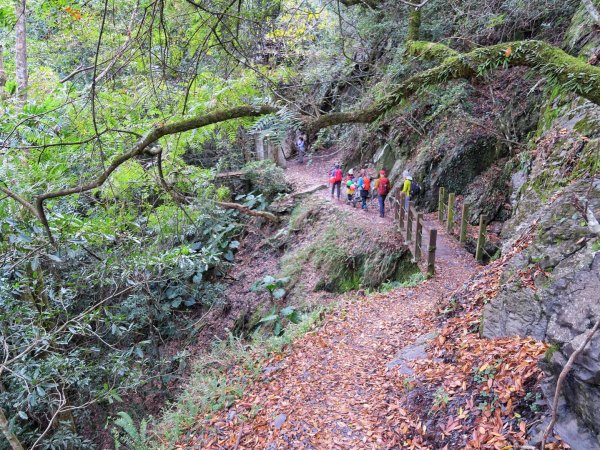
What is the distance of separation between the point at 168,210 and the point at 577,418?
6.79m

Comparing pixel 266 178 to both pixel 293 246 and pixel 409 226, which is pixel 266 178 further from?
pixel 409 226

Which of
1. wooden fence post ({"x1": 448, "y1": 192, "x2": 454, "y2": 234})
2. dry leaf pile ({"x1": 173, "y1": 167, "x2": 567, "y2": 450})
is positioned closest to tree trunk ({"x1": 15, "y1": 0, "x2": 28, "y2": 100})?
dry leaf pile ({"x1": 173, "y1": 167, "x2": 567, "y2": 450})

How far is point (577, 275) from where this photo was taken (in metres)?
3.56

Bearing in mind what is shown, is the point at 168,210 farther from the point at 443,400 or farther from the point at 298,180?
the point at 298,180

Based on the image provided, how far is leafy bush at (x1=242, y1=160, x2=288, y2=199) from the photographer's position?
51.9 ft

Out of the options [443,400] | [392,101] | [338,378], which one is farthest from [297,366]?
[392,101]

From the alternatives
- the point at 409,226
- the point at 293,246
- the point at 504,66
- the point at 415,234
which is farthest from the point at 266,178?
the point at 504,66

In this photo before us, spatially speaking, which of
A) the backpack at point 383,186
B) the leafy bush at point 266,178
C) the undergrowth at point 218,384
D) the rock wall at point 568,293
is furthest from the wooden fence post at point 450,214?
the leafy bush at point 266,178

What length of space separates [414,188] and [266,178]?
6.08m

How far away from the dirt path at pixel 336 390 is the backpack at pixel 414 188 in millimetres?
5260

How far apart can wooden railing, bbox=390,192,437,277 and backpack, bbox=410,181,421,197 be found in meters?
1.32

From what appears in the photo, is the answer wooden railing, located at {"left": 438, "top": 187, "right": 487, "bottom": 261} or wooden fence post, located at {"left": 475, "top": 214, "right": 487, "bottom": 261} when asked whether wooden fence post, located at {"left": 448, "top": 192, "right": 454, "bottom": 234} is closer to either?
wooden railing, located at {"left": 438, "top": 187, "right": 487, "bottom": 261}

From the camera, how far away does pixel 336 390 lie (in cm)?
508

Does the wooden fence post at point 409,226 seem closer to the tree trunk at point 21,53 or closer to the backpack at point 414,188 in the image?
the backpack at point 414,188
